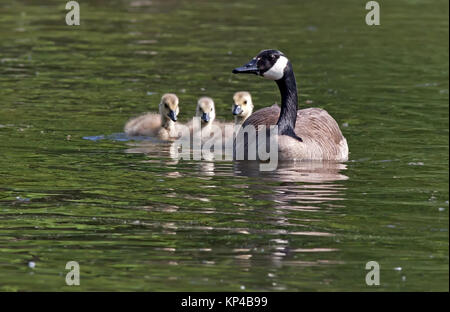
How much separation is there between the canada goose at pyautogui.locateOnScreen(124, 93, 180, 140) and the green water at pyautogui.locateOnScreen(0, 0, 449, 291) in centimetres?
32

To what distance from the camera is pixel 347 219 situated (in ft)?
33.9

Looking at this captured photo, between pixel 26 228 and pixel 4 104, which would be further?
pixel 4 104

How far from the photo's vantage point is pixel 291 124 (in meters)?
13.6

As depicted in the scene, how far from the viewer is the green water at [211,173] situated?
8727 mm

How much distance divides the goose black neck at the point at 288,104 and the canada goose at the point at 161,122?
76.7 inches

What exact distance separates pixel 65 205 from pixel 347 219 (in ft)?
10.1

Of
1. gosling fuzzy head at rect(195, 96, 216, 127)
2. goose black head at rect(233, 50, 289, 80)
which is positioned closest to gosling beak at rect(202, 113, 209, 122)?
gosling fuzzy head at rect(195, 96, 216, 127)

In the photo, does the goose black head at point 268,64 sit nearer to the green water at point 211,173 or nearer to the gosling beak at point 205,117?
the green water at point 211,173

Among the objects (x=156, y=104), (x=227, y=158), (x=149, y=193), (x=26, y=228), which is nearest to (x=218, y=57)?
(x=156, y=104)

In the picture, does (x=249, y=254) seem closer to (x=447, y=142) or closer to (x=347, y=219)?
(x=347, y=219)

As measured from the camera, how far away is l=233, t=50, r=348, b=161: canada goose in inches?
527

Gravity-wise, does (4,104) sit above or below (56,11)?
below

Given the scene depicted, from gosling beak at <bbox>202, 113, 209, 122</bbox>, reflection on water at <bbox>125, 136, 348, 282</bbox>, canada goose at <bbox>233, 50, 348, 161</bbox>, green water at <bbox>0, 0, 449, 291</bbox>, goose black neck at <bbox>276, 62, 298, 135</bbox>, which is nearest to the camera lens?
green water at <bbox>0, 0, 449, 291</bbox>

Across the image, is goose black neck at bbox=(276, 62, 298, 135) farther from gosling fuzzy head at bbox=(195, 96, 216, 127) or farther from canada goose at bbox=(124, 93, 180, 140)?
canada goose at bbox=(124, 93, 180, 140)
